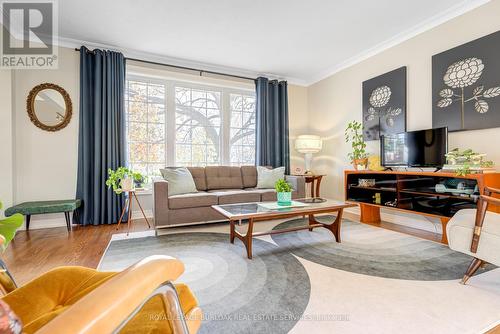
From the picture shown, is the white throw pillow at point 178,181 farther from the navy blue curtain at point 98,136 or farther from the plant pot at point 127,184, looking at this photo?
the navy blue curtain at point 98,136

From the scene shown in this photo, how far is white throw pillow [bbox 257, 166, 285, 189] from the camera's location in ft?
13.1

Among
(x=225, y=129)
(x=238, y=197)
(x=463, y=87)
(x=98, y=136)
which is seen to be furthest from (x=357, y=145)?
(x=98, y=136)

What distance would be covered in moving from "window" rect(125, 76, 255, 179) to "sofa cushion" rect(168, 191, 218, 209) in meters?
1.23

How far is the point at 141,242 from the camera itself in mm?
2699

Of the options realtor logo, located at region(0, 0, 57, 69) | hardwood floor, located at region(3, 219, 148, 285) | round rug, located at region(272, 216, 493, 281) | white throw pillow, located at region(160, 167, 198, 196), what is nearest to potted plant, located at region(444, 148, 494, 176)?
round rug, located at region(272, 216, 493, 281)

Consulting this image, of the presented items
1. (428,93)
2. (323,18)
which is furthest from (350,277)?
(323,18)

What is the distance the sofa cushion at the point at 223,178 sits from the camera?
3938 mm

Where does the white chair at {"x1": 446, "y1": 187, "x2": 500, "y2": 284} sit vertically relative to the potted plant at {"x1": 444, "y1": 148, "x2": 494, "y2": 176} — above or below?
below

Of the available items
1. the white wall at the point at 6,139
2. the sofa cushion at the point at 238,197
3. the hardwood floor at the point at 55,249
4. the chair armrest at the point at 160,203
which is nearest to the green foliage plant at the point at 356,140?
the sofa cushion at the point at 238,197

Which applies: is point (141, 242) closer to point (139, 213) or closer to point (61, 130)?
point (139, 213)

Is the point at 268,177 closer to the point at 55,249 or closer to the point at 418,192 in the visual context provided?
the point at 418,192

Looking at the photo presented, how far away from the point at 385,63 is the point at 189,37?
2878 mm

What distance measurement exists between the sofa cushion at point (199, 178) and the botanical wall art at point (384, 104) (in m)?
2.66

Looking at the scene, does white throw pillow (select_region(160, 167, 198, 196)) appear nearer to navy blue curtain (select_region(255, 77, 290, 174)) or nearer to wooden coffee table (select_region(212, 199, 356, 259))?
wooden coffee table (select_region(212, 199, 356, 259))
